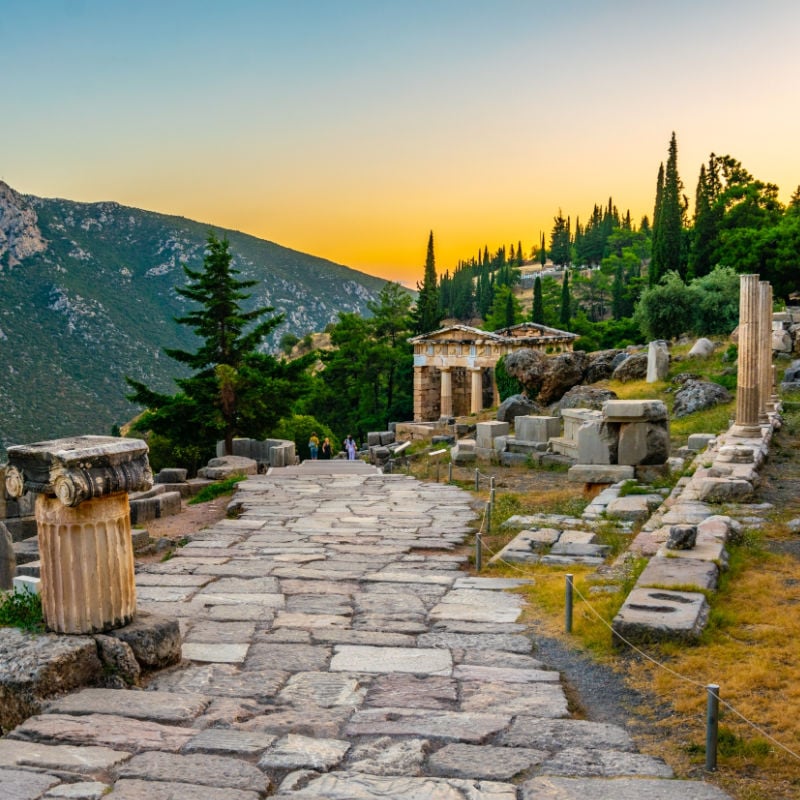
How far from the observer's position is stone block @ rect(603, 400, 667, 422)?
578 inches

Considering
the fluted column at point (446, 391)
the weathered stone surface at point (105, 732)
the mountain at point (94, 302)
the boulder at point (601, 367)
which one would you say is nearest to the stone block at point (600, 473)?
the weathered stone surface at point (105, 732)

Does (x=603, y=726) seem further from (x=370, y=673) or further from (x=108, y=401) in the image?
(x=108, y=401)

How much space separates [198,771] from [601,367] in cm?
3224

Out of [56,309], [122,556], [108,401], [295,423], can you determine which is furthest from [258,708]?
[56,309]

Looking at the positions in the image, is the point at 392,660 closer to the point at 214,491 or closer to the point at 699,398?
the point at 214,491

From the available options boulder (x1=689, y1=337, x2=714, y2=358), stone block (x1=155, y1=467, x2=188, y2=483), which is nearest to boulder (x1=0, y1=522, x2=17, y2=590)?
stone block (x1=155, y1=467, x2=188, y2=483)

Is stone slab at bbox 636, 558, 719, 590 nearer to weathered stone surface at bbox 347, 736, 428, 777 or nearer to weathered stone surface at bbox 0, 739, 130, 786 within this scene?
weathered stone surface at bbox 347, 736, 428, 777

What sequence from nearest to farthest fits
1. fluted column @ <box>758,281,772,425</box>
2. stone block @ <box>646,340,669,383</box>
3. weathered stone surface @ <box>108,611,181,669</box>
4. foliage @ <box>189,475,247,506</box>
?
weathered stone surface @ <box>108,611,181,669</box>, foliage @ <box>189,475,247,506</box>, fluted column @ <box>758,281,772,425</box>, stone block @ <box>646,340,669,383</box>

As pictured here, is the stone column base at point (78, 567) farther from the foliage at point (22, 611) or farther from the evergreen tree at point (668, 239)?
the evergreen tree at point (668, 239)

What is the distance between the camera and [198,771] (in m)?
4.07

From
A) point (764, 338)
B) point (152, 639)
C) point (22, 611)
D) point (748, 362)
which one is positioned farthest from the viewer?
point (764, 338)

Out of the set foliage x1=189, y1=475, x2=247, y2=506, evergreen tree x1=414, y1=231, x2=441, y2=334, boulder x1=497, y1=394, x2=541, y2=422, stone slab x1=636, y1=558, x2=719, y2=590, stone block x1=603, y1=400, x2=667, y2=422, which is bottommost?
foliage x1=189, y1=475, x2=247, y2=506

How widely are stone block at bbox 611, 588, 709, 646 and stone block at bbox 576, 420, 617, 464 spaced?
8.50m

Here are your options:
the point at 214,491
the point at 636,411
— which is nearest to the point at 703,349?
the point at 636,411
